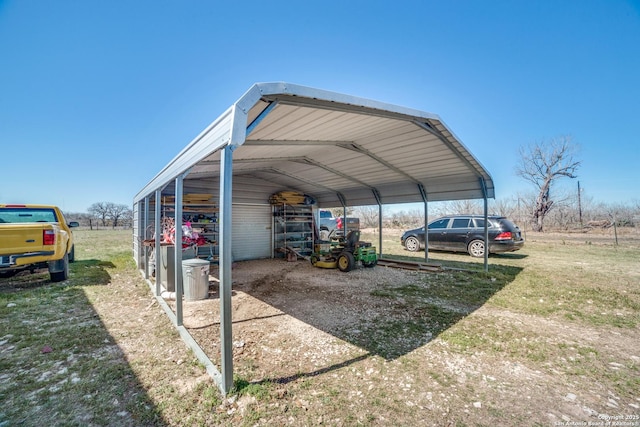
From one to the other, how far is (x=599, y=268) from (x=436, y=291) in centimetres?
578

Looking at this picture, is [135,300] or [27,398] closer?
[27,398]

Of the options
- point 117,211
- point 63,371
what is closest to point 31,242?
point 63,371

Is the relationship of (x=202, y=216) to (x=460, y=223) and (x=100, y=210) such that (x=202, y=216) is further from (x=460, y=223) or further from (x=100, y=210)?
(x=100, y=210)

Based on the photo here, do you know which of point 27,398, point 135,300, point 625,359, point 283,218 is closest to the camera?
point 27,398

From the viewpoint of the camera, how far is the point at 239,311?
4691 mm

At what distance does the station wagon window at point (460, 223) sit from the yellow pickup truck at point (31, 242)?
12311 millimetres

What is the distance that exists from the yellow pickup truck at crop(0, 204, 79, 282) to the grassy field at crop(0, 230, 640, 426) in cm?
72

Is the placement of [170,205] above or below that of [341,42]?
below

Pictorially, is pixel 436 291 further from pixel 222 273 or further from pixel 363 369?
pixel 222 273

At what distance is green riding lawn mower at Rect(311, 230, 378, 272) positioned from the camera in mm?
7985

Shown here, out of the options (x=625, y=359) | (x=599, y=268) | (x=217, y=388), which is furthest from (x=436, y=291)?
(x=599, y=268)

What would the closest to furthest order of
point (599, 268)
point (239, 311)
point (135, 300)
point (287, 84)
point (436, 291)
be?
point (287, 84)
point (239, 311)
point (135, 300)
point (436, 291)
point (599, 268)

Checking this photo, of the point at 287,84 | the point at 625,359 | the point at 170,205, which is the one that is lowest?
the point at 625,359

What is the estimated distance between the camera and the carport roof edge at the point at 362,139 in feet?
9.04
